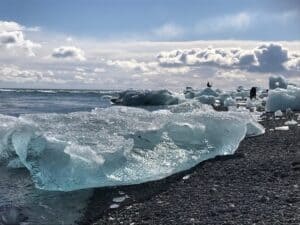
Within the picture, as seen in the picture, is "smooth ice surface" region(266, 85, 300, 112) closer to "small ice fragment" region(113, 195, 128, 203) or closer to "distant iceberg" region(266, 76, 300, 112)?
"distant iceberg" region(266, 76, 300, 112)

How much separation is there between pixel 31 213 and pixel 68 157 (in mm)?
1670

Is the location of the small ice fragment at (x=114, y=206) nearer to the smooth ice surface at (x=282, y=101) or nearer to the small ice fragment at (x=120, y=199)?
the small ice fragment at (x=120, y=199)

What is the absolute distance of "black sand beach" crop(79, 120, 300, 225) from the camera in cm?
602

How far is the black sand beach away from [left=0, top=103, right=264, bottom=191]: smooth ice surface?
0.42m

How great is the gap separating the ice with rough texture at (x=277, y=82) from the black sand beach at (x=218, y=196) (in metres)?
30.5

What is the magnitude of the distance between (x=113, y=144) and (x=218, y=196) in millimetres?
2775

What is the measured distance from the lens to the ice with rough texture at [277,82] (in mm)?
39031

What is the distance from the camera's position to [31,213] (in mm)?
6887

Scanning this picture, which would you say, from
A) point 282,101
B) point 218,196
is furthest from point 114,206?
point 282,101

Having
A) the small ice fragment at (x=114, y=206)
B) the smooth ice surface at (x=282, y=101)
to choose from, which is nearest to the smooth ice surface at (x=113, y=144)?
the small ice fragment at (x=114, y=206)

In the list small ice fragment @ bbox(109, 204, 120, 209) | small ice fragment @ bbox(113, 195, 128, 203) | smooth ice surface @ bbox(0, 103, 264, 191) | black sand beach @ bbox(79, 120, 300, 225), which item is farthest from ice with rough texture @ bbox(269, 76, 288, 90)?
small ice fragment @ bbox(109, 204, 120, 209)

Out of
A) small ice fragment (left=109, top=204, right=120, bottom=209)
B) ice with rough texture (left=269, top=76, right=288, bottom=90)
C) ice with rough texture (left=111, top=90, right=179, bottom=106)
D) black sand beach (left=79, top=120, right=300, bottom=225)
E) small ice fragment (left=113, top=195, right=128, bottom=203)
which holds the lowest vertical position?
ice with rough texture (left=111, top=90, right=179, bottom=106)

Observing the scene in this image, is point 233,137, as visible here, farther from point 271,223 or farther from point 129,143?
point 271,223

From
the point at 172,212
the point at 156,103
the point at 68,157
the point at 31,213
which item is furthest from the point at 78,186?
the point at 156,103
